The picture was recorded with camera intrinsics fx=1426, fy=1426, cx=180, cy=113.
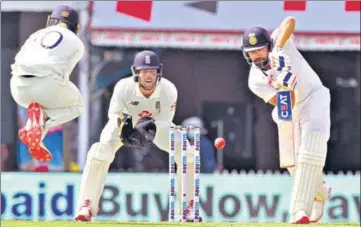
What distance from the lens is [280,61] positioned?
1103 centimetres

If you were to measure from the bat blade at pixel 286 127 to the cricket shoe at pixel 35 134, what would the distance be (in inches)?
72.3

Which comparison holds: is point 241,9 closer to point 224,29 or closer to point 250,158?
point 224,29

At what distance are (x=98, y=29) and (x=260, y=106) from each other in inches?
86.2

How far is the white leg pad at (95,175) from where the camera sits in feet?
37.7

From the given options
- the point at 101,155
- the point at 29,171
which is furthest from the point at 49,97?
the point at 29,171

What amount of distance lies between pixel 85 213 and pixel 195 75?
6.22 meters

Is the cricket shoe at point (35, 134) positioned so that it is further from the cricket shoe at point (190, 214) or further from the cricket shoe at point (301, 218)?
the cricket shoe at point (301, 218)

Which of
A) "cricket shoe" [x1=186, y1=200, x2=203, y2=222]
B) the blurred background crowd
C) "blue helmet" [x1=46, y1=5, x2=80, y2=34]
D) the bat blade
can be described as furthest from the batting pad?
the blurred background crowd

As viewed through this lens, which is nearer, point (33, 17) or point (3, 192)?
point (3, 192)

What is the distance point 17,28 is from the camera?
1700cm

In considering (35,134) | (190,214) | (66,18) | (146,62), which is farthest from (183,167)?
(66,18)

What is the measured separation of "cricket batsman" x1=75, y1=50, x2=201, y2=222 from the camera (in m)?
11.4

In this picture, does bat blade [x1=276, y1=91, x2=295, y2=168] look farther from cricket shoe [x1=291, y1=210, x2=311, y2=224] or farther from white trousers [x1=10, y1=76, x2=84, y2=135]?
white trousers [x1=10, y1=76, x2=84, y2=135]

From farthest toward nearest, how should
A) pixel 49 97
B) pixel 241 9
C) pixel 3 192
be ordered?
pixel 241 9 < pixel 3 192 < pixel 49 97
